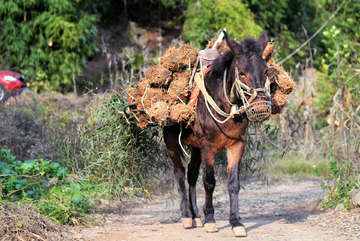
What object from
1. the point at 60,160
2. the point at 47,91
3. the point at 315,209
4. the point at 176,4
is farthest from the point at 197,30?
the point at 315,209

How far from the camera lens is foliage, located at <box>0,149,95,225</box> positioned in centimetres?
621

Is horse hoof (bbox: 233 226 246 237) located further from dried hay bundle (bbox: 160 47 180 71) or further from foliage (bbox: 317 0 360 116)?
foliage (bbox: 317 0 360 116)

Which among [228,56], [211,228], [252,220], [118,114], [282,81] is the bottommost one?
[252,220]

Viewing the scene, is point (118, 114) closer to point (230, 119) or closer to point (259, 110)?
point (230, 119)

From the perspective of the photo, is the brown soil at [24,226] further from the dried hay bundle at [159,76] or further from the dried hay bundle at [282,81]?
the dried hay bundle at [282,81]

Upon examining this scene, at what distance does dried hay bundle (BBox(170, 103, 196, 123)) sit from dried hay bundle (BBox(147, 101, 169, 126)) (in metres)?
0.08

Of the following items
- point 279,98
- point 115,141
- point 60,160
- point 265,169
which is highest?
point 279,98

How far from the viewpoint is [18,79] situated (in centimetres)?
1359

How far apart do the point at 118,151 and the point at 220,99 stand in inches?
73.3

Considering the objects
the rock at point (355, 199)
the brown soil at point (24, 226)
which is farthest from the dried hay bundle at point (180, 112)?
the rock at point (355, 199)

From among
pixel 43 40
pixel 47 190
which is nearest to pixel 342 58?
pixel 47 190

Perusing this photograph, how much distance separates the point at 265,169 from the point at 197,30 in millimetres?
9410

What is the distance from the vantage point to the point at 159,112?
5324mm

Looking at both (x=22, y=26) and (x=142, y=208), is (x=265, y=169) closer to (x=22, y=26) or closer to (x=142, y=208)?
(x=142, y=208)
